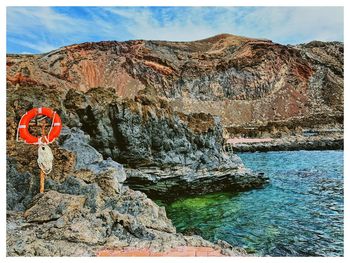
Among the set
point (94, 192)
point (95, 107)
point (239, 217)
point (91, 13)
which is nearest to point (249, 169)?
point (239, 217)

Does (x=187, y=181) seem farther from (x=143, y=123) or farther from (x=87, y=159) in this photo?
(x=87, y=159)

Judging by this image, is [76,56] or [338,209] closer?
[338,209]

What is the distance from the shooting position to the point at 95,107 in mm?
11266

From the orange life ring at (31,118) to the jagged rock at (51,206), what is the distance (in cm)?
167

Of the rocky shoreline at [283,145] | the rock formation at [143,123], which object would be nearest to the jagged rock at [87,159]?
the rock formation at [143,123]

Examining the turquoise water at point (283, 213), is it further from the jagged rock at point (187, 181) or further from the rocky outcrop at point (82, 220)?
the rocky outcrop at point (82, 220)

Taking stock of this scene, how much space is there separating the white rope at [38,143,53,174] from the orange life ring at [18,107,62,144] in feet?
0.89

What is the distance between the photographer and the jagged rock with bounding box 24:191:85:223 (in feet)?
24.4

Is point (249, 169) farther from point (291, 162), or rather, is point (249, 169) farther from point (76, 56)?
point (76, 56)

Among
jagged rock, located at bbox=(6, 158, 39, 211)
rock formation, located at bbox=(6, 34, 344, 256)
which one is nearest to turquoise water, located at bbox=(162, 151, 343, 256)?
rock formation, located at bbox=(6, 34, 344, 256)

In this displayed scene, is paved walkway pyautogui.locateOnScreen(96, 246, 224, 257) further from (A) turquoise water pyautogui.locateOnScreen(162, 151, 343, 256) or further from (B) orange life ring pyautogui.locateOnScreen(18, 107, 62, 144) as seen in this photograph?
(B) orange life ring pyautogui.locateOnScreen(18, 107, 62, 144)

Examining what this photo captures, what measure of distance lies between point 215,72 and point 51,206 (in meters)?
10.7

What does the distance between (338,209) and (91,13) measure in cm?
767

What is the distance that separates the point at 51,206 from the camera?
7.55 meters
